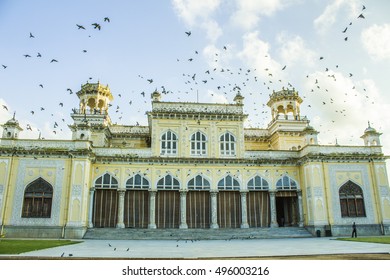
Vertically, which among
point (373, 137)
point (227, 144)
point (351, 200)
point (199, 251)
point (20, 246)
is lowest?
point (199, 251)

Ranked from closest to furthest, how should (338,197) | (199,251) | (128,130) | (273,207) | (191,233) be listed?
(199,251), (191,233), (338,197), (273,207), (128,130)

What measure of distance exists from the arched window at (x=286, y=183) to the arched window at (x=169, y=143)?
9.78m

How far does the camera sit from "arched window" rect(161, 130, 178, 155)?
30266 millimetres

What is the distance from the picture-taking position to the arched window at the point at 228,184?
97.7 feet

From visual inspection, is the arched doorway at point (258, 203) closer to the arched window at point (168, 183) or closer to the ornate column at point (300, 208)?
the ornate column at point (300, 208)

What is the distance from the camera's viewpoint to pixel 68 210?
85.0 ft

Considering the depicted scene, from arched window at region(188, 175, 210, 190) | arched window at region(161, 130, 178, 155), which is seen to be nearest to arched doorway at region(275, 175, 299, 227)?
arched window at region(188, 175, 210, 190)

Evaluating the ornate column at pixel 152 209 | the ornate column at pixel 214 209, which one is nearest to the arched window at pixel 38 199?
the ornate column at pixel 152 209

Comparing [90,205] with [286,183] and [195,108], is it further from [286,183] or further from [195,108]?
[286,183]

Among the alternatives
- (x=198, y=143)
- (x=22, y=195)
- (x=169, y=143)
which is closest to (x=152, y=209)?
(x=169, y=143)

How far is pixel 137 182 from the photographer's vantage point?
95.2 feet

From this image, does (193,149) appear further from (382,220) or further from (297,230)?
(382,220)

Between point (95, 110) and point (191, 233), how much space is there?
1676cm
